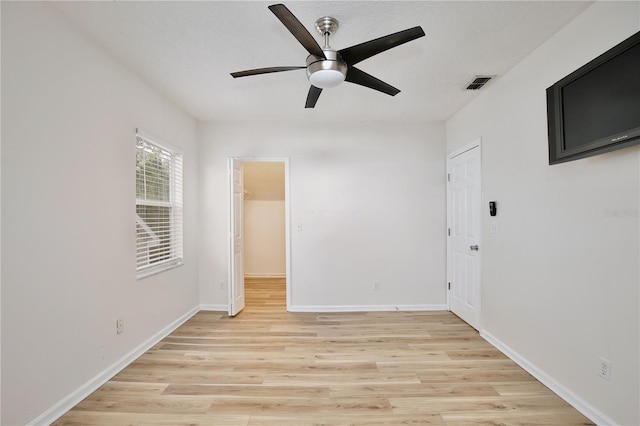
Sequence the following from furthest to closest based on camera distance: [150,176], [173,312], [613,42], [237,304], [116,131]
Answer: [237,304]
[173,312]
[150,176]
[116,131]
[613,42]

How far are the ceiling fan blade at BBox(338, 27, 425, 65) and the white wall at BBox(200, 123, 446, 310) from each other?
6.89 feet

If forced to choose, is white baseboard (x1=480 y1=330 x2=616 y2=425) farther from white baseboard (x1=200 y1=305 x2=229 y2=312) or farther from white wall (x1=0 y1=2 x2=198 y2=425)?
white wall (x1=0 y1=2 x2=198 y2=425)

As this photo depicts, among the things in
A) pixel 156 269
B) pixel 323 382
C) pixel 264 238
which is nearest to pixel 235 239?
pixel 156 269

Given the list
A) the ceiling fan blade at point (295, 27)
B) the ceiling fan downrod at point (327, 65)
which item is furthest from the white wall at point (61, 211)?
the ceiling fan downrod at point (327, 65)

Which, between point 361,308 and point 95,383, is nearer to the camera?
point 95,383

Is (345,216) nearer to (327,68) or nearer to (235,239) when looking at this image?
(235,239)

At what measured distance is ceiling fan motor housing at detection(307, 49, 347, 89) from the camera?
174cm

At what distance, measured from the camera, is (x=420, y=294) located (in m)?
3.85

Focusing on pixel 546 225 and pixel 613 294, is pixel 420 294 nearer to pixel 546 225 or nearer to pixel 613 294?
pixel 546 225

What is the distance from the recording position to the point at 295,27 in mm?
1482

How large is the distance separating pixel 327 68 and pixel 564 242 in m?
2.04

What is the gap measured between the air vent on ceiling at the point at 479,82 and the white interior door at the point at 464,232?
1.90 feet

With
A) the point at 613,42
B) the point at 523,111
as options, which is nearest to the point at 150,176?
the point at 523,111

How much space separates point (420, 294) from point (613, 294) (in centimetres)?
232
